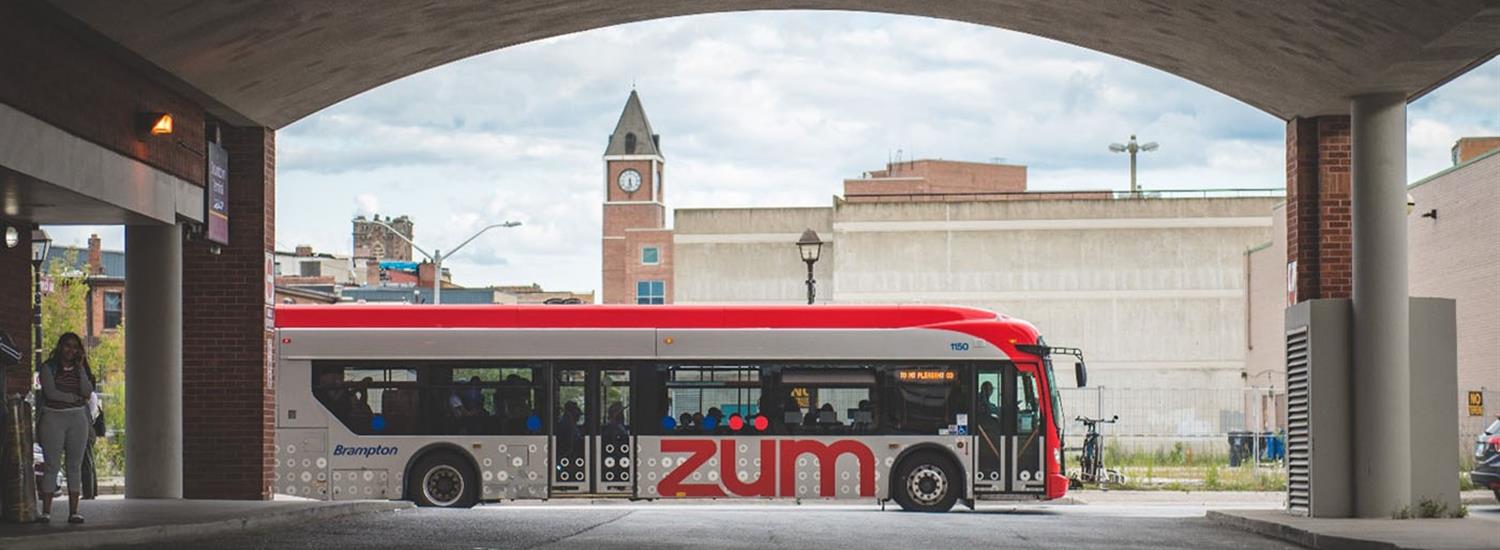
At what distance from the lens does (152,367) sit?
2033cm

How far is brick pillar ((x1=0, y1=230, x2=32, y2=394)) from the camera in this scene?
64.9 feet

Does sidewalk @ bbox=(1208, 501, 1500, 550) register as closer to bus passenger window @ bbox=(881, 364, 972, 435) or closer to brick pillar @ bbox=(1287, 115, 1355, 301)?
brick pillar @ bbox=(1287, 115, 1355, 301)

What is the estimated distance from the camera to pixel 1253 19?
17203 millimetres

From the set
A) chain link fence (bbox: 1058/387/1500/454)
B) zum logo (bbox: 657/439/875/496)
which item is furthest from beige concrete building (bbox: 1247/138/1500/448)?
zum logo (bbox: 657/439/875/496)

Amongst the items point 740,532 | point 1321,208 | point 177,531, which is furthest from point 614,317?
point 177,531

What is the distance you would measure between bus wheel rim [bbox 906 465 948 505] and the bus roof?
1.96 metres

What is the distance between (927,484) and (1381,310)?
7.48 meters

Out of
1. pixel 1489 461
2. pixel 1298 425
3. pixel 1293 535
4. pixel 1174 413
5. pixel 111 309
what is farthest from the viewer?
pixel 111 309

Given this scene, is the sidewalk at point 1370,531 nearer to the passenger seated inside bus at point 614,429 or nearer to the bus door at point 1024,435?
the bus door at point 1024,435

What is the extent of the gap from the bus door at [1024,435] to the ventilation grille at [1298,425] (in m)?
4.50

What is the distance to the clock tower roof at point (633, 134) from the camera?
398ft

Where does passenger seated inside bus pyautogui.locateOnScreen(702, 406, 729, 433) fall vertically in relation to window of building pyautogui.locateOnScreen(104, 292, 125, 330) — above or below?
below

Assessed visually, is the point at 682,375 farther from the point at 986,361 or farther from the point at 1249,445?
the point at 1249,445

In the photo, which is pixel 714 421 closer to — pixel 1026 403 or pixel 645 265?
pixel 1026 403
